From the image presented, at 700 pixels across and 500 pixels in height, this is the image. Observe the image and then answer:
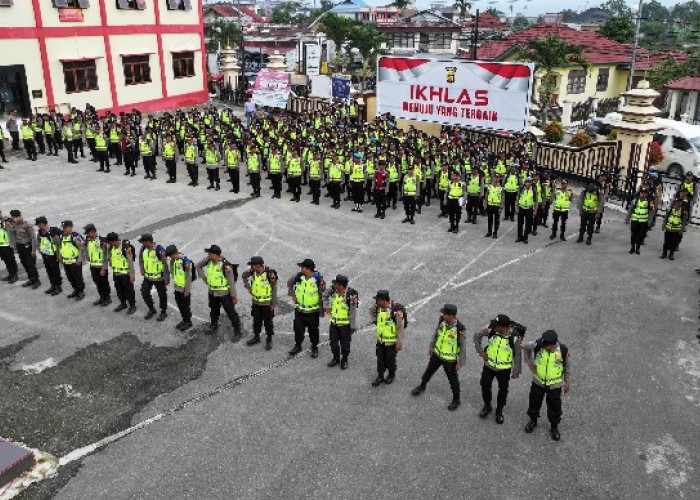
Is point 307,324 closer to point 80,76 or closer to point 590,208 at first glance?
point 590,208

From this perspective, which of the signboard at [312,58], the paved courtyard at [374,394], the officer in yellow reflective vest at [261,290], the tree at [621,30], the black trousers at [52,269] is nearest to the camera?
the paved courtyard at [374,394]

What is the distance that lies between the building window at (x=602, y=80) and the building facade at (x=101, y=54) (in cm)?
2383

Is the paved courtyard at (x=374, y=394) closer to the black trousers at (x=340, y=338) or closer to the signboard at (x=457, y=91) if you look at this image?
the black trousers at (x=340, y=338)

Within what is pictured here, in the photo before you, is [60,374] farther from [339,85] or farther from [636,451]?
[339,85]

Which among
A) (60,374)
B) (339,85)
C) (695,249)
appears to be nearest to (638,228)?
(695,249)

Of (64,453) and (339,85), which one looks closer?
(64,453)

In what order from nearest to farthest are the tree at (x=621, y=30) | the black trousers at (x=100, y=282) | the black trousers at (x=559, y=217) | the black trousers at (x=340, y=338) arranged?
the black trousers at (x=340, y=338)
the black trousers at (x=100, y=282)
the black trousers at (x=559, y=217)
the tree at (x=621, y=30)

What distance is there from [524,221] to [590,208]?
4.82ft

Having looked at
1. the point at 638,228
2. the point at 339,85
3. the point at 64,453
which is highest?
the point at 339,85

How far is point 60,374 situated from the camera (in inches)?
353

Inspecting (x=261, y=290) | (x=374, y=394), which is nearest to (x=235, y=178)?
(x=261, y=290)

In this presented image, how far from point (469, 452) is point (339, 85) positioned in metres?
22.4

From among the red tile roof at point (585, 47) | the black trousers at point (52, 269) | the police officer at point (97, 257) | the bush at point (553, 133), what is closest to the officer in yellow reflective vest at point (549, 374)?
the police officer at point (97, 257)

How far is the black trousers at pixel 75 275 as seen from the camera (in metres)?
11.2
